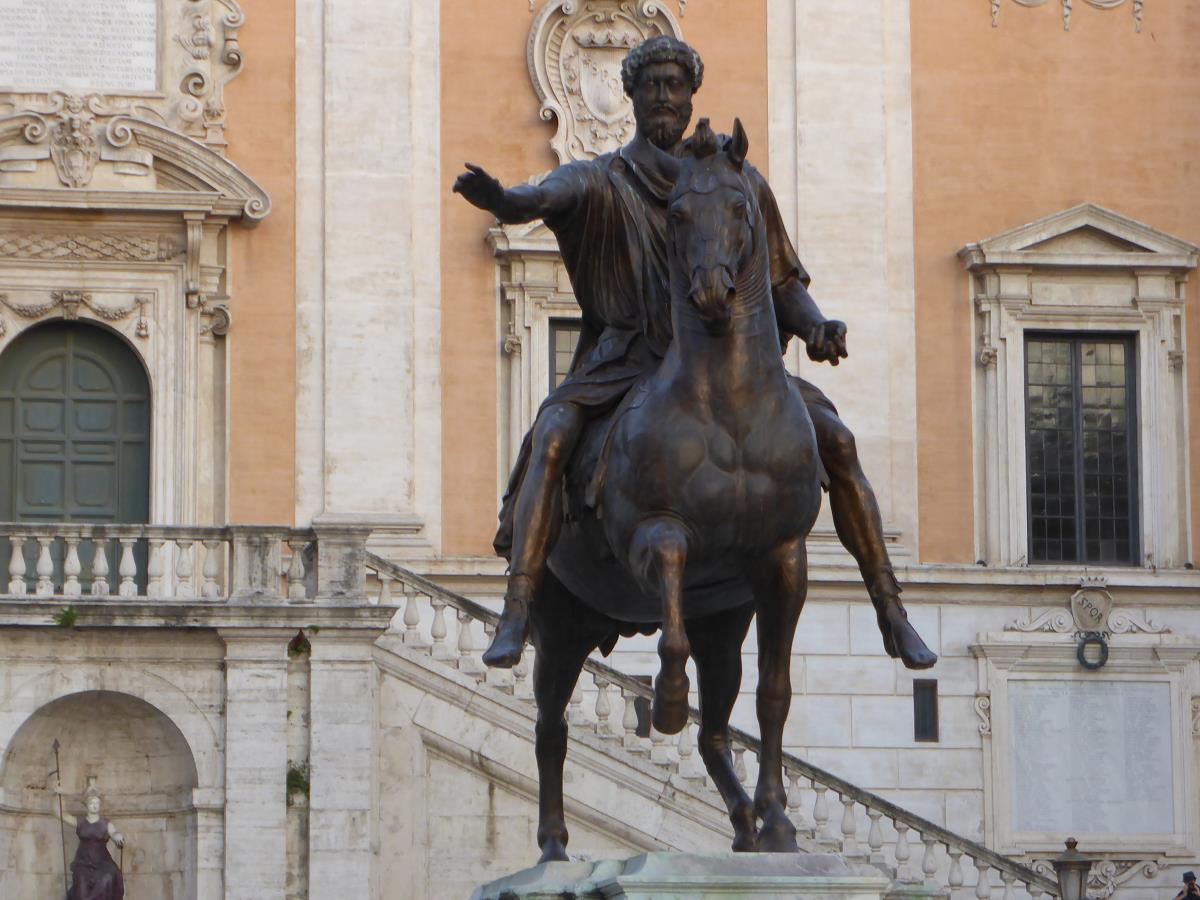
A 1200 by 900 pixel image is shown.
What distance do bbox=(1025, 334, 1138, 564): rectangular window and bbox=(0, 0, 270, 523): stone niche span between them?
22.3 feet

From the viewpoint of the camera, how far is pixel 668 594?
8.98 metres

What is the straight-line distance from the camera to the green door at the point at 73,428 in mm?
23844

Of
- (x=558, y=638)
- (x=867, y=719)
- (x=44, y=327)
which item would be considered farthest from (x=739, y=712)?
(x=558, y=638)

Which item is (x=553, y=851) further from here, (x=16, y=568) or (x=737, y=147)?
(x=16, y=568)

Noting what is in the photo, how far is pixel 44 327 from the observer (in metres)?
24.0

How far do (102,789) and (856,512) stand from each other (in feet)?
39.2

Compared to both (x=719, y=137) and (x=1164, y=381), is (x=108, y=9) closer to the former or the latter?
(x=1164, y=381)

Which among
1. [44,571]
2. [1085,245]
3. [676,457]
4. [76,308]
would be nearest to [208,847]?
[44,571]

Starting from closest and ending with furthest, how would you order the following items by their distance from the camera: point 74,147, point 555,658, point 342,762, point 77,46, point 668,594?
point 668,594, point 555,658, point 342,762, point 74,147, point 77,46

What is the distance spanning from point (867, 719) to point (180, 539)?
6.52 metres

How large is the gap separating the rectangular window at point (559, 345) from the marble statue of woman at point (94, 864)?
5.98 metres

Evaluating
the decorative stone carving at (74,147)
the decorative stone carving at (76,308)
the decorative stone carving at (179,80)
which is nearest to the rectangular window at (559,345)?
the decorative stone carving at (179,80)

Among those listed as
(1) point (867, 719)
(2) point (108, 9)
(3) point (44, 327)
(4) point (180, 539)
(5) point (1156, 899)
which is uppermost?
(2) point (108, 9)

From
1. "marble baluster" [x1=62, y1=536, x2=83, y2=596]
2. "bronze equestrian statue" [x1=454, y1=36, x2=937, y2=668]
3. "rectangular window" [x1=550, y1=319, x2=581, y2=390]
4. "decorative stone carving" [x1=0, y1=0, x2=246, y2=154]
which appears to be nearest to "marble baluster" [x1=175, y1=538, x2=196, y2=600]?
"marble baluster" [x1=62, y1=536, x2=83, y2=596]
